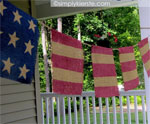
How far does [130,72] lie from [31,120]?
101 cm

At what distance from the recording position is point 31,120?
2672 mm

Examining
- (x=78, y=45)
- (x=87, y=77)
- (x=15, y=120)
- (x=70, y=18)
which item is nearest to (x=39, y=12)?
(x=15, y=120)

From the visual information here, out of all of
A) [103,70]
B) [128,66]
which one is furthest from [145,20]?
[103,70]

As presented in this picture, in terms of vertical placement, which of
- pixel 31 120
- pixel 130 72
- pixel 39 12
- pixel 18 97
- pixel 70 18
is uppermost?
pixel 70 18

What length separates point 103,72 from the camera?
2062 mm

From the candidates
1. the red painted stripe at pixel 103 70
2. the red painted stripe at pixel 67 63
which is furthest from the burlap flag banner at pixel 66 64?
the red painted stripe at pixel 103 70

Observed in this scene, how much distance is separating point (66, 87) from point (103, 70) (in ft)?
1.49

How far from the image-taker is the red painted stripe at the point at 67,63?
1.65 metres

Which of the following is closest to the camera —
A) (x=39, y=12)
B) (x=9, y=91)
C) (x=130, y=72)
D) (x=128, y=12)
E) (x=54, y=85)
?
(x=54, y=85)

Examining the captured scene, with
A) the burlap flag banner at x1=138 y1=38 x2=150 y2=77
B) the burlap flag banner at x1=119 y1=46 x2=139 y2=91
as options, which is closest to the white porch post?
the burlap flag banner at x1=138 y1=38 x2=150 y2=77

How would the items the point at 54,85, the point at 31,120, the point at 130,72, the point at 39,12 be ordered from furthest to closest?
the point at 39,12
the point at 31,120
the point at 130,72
the point at 54,85

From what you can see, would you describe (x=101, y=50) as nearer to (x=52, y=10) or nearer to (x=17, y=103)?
(x=17, y=103)

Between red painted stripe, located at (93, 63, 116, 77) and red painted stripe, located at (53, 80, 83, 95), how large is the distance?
25cm

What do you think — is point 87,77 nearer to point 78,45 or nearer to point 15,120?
point 15,120
